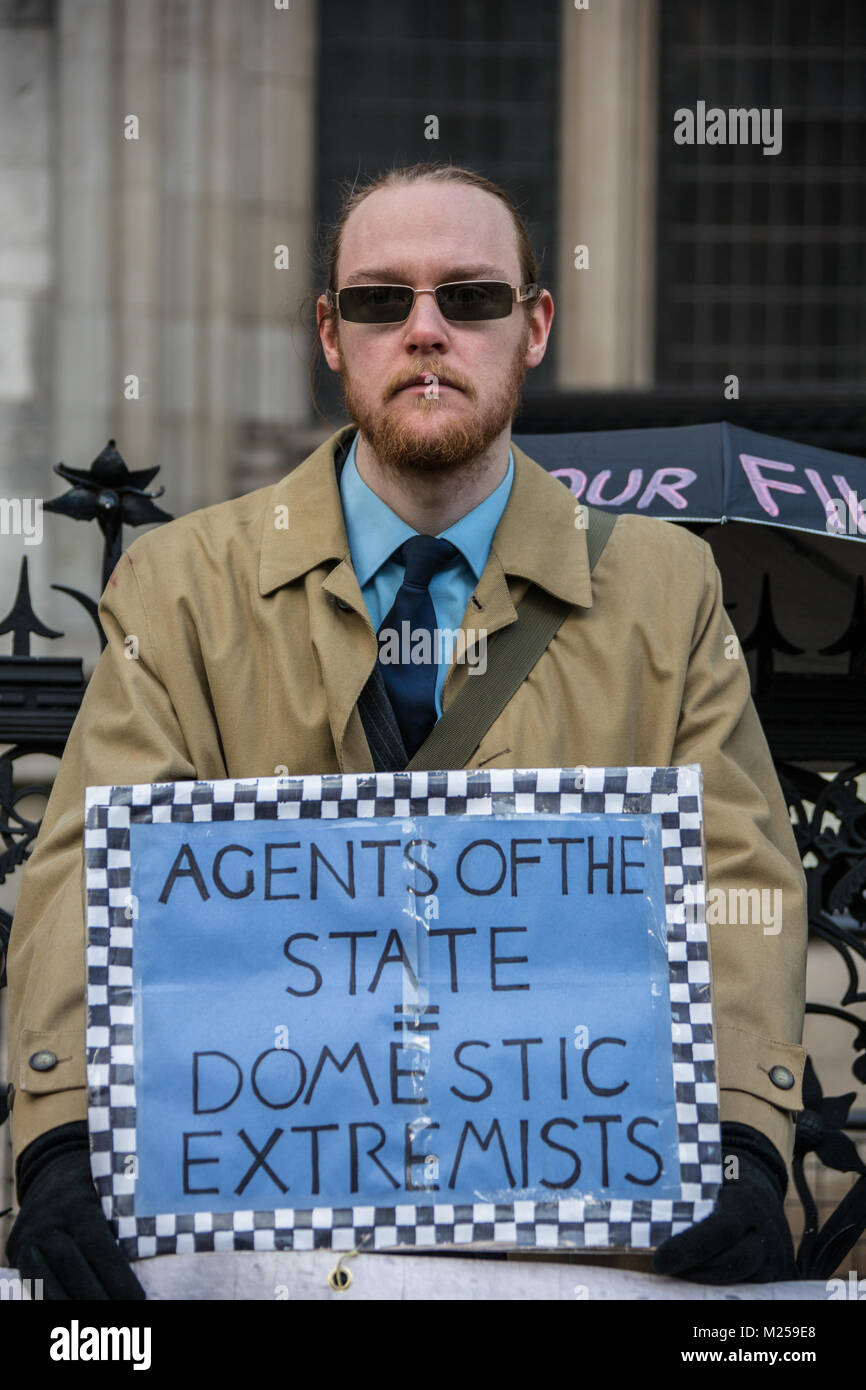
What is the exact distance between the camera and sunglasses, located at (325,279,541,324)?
3674 millimetres

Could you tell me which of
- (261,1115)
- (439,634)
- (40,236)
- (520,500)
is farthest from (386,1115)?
(40,236)

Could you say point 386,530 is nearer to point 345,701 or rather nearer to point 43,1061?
point 345,701

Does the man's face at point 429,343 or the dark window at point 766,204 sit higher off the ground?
the dark window at point 766,204

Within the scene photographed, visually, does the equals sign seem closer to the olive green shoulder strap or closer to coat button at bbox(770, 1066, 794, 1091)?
the olive green shoulder strap

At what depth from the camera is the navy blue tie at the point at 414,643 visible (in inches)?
145

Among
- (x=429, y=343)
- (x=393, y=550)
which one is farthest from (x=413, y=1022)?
(x=429, y=343)

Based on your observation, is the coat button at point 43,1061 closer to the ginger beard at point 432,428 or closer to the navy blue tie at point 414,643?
the navy blue tie at point 414,643

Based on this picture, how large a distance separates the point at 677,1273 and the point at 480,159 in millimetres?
12460

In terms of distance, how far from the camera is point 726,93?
1423 cm

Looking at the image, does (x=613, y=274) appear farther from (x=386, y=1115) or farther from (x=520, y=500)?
(x=386, y=1115)

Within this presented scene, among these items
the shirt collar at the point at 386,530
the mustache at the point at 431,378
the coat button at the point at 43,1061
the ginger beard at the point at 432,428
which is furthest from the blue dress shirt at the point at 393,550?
the coat button at the point at 43,1061

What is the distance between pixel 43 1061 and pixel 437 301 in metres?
1.69

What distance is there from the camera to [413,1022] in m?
3.15
